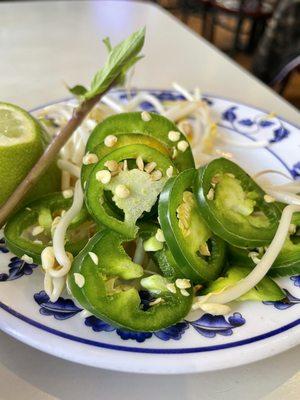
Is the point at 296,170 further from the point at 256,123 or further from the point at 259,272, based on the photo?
the point at 259,272

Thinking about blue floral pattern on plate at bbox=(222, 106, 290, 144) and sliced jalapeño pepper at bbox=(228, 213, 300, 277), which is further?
blue floral pattern on plate at bbox=(222, 106, 290, 144)

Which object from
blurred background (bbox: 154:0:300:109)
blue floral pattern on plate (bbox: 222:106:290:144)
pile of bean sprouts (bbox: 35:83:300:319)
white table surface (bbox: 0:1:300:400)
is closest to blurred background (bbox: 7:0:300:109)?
blurred background (bbox: 154:0:300:109)

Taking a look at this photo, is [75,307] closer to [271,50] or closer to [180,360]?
[180,360]

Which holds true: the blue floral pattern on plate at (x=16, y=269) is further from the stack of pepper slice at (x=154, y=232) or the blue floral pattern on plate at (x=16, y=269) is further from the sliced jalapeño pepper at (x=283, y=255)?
the sliced jalapeño pepper at (x=283, y=255)

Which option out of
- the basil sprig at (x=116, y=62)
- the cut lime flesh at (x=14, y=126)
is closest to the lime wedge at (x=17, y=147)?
the cut lime flesh at (x=14, y=126)

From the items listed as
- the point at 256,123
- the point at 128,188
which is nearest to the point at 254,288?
the point at 128,188

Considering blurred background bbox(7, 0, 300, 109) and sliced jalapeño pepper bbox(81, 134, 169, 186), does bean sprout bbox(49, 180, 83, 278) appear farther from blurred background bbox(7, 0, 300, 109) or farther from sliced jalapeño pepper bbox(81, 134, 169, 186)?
blurred background bbox(7, 0, 300, 109)

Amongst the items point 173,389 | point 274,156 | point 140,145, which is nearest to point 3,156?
point 140,145
